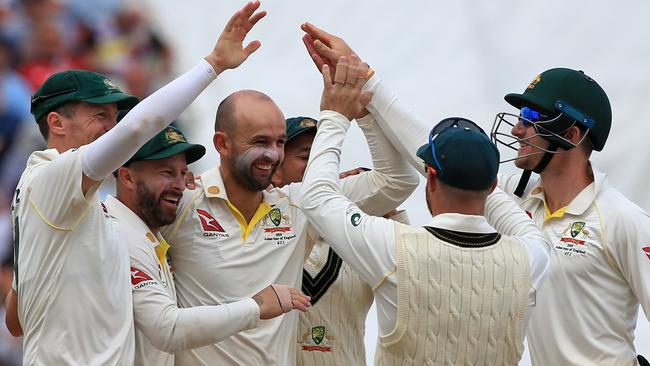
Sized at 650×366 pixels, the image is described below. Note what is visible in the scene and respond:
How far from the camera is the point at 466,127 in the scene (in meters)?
3.08

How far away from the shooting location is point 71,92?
329 centimetres

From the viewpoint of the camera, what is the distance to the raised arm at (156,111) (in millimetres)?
2932

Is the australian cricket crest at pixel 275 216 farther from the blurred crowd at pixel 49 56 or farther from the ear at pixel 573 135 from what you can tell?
the blurred crowd at pixel 49 56

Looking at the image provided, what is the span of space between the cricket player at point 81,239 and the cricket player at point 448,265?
501 millimetres

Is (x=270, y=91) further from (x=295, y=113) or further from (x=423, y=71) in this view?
(x=423, y=71)

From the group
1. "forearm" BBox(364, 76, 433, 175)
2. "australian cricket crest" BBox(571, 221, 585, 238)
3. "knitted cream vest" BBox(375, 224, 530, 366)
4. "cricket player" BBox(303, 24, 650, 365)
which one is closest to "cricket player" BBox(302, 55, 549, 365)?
"knitted cream vest" BBox(375, 224, 530, 366)

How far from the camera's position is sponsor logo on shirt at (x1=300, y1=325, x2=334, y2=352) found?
3.94 metres

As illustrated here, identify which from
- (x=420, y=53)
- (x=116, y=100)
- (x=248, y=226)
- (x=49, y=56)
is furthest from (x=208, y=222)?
(x=49, y=56)

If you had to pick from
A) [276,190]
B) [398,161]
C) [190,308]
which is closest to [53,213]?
[190,308]

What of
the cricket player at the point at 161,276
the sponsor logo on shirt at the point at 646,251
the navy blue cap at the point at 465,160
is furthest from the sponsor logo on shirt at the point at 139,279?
the sponsor logo on shirt at the point at 646,251

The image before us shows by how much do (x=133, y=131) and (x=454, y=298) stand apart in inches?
36.7

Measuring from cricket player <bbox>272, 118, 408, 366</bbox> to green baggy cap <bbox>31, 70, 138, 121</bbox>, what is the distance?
975 millimetres

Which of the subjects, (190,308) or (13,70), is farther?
(13,70)

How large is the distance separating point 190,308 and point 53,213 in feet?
1.62
